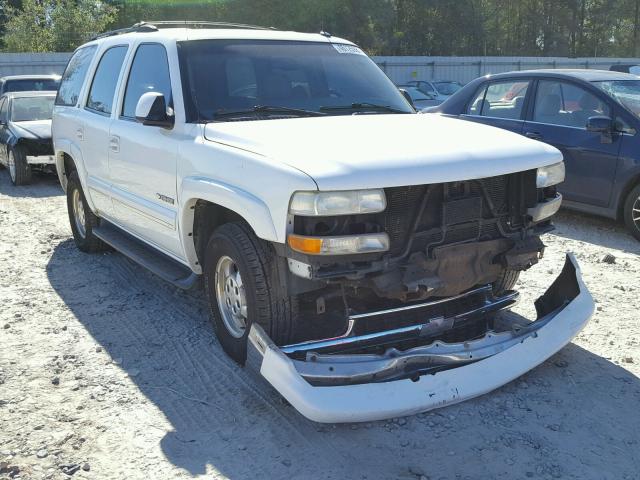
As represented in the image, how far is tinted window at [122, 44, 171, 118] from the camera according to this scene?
14.9 feet

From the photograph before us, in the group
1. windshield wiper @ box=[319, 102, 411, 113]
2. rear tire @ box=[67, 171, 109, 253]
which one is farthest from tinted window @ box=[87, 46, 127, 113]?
windshield wiper @ box=[319, 102, 411, 113]

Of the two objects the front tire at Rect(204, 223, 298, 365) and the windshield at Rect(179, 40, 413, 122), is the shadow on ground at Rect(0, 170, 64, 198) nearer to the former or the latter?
Result: the windshield at Rect(179, 40, 413, 122)

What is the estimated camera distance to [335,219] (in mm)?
3287

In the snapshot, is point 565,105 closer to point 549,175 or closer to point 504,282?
point 504,282

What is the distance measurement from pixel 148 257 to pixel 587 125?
4734 mm

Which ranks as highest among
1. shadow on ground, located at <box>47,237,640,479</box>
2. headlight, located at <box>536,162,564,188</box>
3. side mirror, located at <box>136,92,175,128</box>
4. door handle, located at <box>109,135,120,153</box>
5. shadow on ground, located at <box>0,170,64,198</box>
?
side mirror, located at <box>136,92,175,128</box>

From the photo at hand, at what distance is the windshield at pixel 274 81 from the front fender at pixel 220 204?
519 millimetres

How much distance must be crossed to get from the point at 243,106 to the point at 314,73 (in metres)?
0.69

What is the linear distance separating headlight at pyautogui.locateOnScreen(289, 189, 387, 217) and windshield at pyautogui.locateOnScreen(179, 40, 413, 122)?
127 cm

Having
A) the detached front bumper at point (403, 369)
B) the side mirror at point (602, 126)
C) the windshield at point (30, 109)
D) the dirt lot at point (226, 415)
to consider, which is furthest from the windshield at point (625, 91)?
the windshield at point (30, 109)

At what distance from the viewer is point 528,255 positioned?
3729mm

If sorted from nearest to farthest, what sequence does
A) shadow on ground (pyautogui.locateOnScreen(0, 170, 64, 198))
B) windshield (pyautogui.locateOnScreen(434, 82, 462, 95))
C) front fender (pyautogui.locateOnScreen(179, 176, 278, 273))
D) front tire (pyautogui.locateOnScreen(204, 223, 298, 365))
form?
front fender (pyautogui.locateOnScreen(179, 176, 278, 273))
front tire (pyautogui.locateOnScreen(204, 223, 298, 365))
shadow on ground (pyautogui.locateOnScreen(0, 170, 64, 198))
windshield (pyautogui.locateOnScreen(434, 82, 462, 95))

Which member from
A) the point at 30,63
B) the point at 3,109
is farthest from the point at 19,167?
the point at 30,63

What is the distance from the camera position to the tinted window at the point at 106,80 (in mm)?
5418
